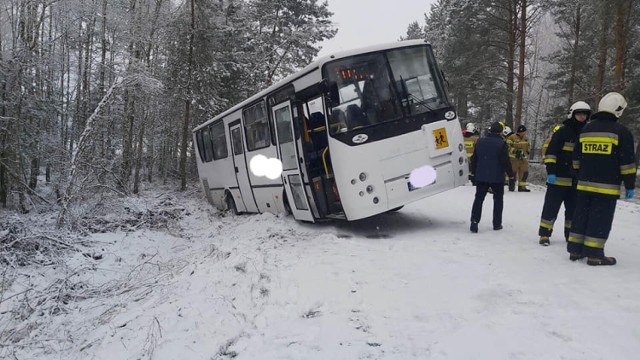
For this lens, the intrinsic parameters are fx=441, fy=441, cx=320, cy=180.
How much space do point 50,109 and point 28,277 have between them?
13389mm

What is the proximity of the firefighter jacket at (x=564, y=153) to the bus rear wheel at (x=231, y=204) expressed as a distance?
9.52 meters

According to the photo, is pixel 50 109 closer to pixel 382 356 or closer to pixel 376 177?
pixel 376 177

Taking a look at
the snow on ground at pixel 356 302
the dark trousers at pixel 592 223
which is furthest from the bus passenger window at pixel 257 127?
the dark trousers at pixel 592 223

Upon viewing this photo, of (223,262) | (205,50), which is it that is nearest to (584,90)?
(205,50)

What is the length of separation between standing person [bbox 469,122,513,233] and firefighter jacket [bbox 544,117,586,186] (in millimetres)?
1409

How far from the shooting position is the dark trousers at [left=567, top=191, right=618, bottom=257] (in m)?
5.25

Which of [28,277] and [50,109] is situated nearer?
[28,277]

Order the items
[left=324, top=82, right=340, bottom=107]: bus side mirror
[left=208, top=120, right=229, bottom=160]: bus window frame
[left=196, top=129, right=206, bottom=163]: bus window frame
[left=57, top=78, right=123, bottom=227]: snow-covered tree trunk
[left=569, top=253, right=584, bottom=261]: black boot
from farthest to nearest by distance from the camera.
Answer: [left=196, top=129, right=206, bottom=163]: bus window frame < [left=208, top=120, right=229, bottom=160]: bus window frame < [left=57, top=78, right=123, bottom=227]: snow-covered tree trunk < [left=324, top=82, right=340, bottom=107]: bus side mirror < [left=569, top=253, right=584, bottom=261]: black boot

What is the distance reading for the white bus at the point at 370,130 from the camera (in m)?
7.62

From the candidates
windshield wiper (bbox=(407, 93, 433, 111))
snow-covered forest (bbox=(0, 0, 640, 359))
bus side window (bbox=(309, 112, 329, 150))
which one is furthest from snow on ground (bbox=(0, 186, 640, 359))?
windshield wiper (bbox=(407, 93, 433, 111))

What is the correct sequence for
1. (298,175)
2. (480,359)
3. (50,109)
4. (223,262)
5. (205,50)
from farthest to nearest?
(205,50) < (50,109) < (298,175) < (223,262) < (480,359)

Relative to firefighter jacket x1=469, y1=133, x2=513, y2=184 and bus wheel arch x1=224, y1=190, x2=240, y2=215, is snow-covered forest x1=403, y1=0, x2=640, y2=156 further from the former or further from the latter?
bus wheel arch x1=224, y1=190, x2=240, y2=215

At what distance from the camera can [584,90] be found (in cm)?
2630

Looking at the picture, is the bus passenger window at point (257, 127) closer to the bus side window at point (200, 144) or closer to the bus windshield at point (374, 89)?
the bus windshield at point (374, 89)
